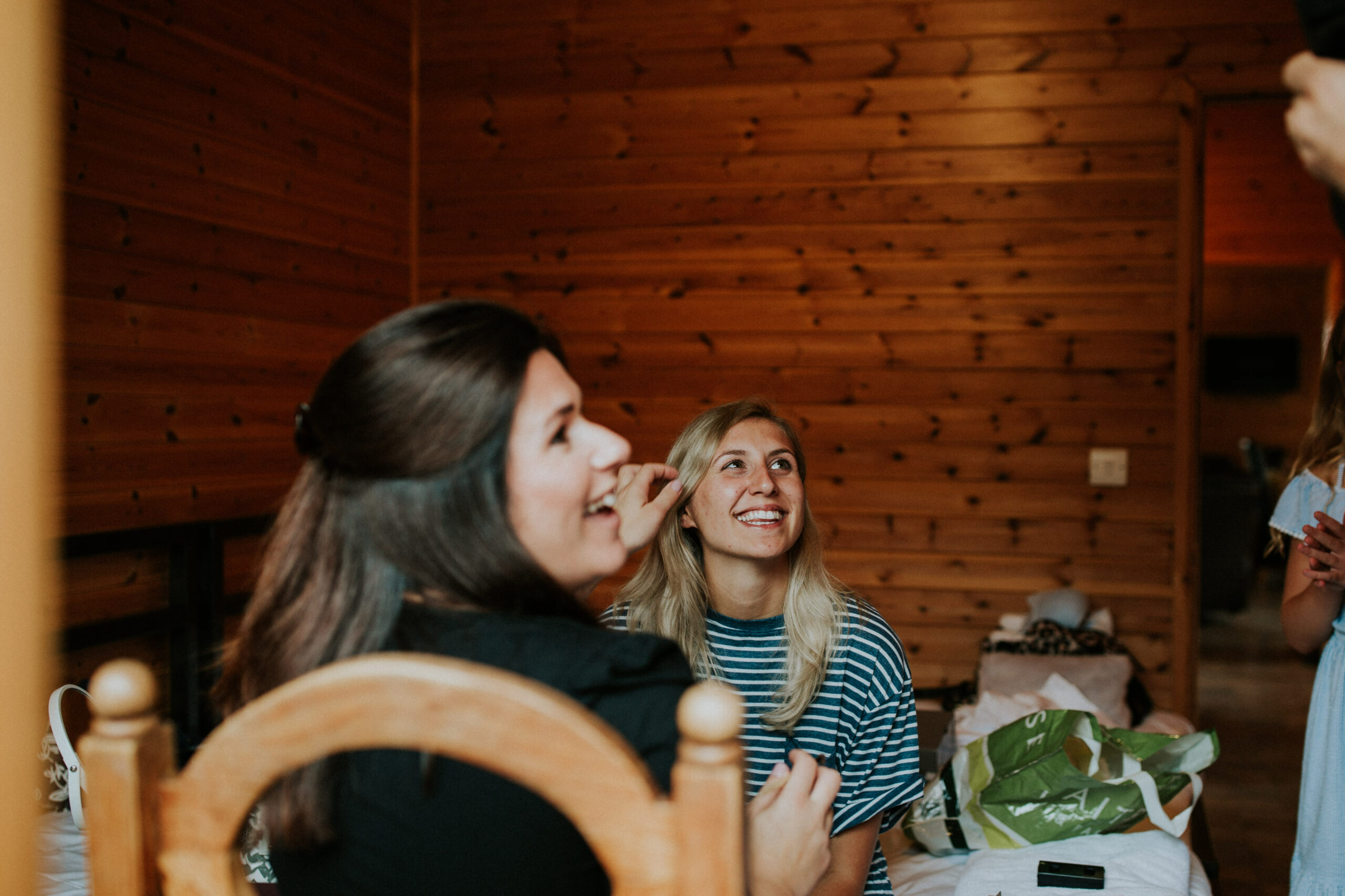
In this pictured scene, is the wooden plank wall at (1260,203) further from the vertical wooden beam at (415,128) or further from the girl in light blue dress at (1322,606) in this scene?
the girl in light blue dress at (1322,606)

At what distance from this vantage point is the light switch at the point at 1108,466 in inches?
Result: 141

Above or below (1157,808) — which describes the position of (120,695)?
above

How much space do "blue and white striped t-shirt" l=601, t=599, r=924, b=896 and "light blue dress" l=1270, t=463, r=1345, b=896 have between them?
0.77 metres

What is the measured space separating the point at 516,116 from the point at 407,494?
3.28 meters

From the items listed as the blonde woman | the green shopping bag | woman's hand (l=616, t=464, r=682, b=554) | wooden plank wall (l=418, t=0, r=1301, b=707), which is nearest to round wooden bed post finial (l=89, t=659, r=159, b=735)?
woman's hand (l=616, t=464, r=682, b=554)

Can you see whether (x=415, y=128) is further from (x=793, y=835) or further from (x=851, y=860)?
(x=793, y=835)

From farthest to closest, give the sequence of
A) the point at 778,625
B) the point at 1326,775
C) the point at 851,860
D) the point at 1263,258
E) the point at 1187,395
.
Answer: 1. the point at 1263,258
2. the point at 1187,395
3. the point at 1326,775
4. the point at 778,625
5. the point at 851,860

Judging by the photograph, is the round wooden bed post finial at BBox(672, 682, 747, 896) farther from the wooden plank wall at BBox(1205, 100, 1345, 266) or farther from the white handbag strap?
the wooden plank wall at BBox(1205, 100, 1345, 266)

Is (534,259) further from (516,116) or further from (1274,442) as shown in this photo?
(1274,442)

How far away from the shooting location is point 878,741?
162 centimetres

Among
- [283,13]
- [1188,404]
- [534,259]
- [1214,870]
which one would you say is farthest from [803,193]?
[1214,870]

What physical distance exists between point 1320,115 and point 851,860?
3.77 ft

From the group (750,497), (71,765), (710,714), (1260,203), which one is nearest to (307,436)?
(710,714)

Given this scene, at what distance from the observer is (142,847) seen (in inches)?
29.5
